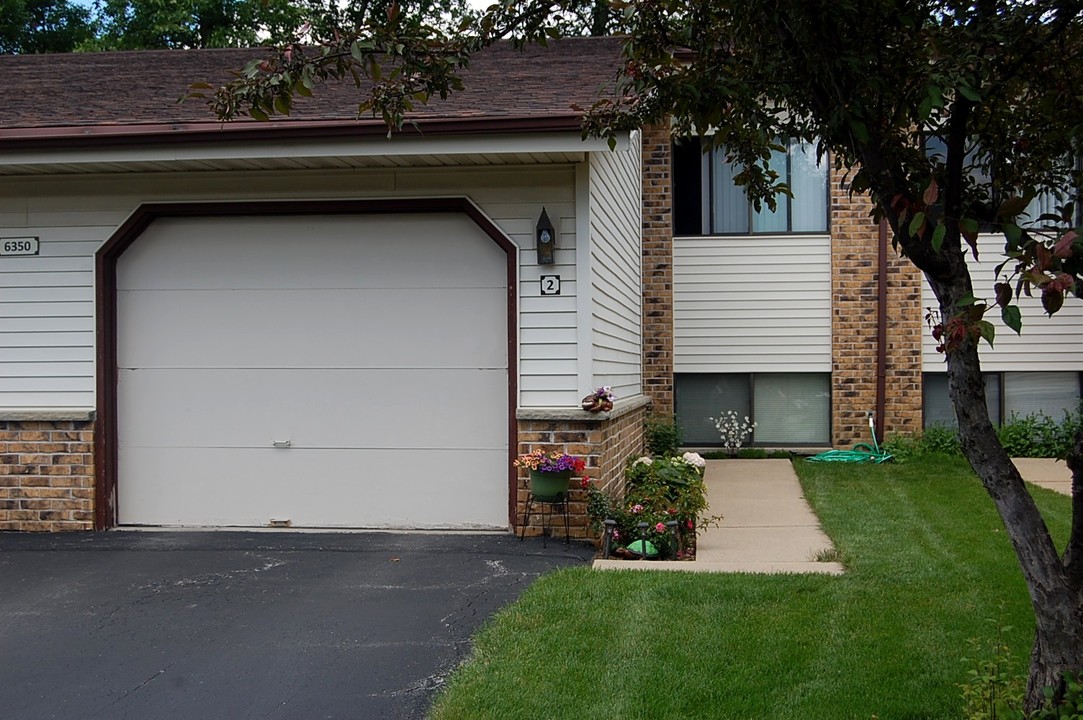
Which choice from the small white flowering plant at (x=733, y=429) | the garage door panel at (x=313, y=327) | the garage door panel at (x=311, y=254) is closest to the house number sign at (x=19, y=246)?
the garage door panel at (x=311, y=254)

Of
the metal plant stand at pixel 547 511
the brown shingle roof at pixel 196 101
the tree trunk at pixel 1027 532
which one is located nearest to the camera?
the tree trunk at pixel 1027 532

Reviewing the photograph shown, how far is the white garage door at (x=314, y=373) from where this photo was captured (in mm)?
8133

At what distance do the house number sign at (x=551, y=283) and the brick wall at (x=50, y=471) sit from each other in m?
3.72

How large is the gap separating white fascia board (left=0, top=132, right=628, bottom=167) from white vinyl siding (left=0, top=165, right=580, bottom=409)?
547mm

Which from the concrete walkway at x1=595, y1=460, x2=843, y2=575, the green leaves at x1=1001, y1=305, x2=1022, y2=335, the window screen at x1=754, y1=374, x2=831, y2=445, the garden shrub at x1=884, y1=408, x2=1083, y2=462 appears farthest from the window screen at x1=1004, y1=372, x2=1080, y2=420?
the green leaves at x1=1001, y1=305, x2=1022, y2=335

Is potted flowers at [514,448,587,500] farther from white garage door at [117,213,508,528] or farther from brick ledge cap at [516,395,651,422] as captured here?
white garage door at [117,213,508,528]

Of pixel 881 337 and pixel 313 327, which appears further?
pixel 881 337

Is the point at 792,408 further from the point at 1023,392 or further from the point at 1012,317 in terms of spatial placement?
the point at 1012,317

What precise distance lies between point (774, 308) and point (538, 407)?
22.2 feet

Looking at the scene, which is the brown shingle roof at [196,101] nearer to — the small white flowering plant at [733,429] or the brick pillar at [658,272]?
the brick pillar at [658,272]

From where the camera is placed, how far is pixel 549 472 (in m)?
7.41

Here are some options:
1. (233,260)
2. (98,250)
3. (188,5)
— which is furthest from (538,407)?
(188,5)

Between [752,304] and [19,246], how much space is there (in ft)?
29.1

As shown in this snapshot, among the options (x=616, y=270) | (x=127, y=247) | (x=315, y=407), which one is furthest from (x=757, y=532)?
(x=127, y=247)
